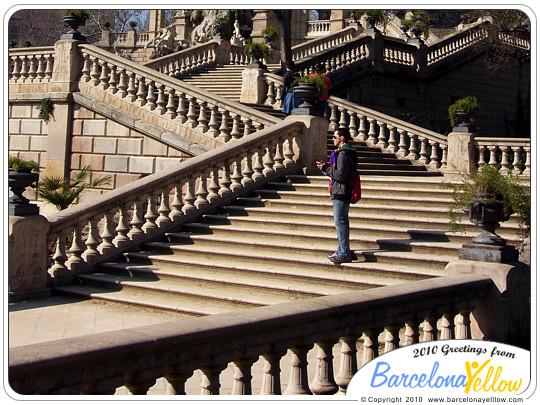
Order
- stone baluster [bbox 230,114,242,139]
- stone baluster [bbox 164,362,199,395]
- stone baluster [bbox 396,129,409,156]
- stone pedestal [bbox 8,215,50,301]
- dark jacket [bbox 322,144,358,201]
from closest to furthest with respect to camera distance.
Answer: stone baluster [bbox 164,362,199,395] < dark jacket [bbox 322,144,358,201] < stone pedestal [bbox 8,215,50,301] < stone baluster [bbox 230,114,242,139] < stone baluster [bbox 396,129,409,156]

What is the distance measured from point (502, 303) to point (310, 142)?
748cm

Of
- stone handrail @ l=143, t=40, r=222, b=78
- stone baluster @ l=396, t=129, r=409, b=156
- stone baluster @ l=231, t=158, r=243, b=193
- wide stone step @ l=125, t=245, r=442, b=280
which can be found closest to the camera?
wide stone step @ l=125, t=245, r=442, b=280

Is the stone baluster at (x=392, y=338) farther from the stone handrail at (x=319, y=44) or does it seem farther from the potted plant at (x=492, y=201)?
the stone handrail at (x=319, y=44)

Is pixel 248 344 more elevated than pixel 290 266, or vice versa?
pixel 290 266

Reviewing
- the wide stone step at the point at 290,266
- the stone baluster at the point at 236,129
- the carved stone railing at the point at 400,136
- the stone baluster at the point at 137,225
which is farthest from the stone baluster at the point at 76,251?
the carved stone railing at the point at 400,136

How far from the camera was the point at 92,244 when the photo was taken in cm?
1128

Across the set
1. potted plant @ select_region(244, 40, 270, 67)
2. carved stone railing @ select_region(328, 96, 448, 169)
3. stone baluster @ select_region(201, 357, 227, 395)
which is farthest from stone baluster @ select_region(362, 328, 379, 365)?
potted plant @ select_region(244, 40, 270, 67)

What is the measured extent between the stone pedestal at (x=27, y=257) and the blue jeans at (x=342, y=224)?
407 cm

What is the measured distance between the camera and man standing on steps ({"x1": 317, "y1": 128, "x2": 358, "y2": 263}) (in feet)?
31.6

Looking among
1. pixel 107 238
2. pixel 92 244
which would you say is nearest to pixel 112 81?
pixel 107 238

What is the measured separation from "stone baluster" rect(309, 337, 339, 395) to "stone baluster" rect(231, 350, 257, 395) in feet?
2.44

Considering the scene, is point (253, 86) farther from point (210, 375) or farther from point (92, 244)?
point (210, 375)

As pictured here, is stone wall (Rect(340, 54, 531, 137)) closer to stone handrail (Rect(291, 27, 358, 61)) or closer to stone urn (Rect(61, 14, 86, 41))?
stone handrail (Rect(291, 27, 358, 61))
